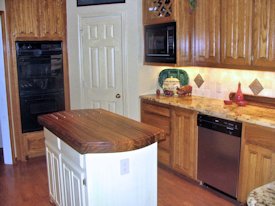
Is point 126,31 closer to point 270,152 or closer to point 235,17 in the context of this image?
point 235,17

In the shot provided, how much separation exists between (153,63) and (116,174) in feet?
7.61

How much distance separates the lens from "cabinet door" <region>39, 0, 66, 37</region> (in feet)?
14.9

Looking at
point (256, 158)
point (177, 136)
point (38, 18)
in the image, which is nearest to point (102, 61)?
point (38, 18)

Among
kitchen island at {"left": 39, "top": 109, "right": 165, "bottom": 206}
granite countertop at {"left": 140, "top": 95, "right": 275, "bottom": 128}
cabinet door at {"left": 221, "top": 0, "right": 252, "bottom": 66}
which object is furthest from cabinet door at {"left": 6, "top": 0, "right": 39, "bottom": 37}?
cabinet door at {"left": 221, "top": 0, "right": 252, "bottom": 66}

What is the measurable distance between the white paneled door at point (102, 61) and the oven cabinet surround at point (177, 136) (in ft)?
1.93

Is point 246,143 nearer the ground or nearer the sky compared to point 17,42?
nearer the ground

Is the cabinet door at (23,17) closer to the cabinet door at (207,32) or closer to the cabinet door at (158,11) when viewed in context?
the cabinet door at (158,11)

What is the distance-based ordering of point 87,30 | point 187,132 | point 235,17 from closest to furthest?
point 235,17, point 187,132, point 87,30

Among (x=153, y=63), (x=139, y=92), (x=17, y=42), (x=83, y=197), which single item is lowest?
(x=83, y=197)

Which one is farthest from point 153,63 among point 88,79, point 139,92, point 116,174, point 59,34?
point 116,174

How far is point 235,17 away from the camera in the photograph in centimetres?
339

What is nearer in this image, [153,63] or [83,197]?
[83,197]

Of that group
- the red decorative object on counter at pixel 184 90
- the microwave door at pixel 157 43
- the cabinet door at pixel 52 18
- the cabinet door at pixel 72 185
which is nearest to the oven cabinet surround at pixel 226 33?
the microwave door at pixel 157 43

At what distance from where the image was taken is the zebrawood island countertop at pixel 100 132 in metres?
2.22
